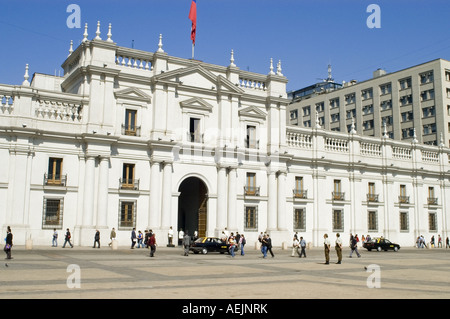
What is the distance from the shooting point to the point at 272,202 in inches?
1686

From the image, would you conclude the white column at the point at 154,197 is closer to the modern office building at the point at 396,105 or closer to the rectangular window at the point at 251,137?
the rectangular window at the point at 251,137

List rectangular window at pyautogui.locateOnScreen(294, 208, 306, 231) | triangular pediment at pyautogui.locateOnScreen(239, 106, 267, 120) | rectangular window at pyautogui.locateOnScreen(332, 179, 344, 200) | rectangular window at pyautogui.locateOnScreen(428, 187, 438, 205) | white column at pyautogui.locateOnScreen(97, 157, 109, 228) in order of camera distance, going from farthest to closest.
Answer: rectangular window at pyautogui.locateOnScreen(428, 187, 438, 205)
rectangular window at pyautogui.locateOnScreen(332, 179, 344, 200)
rectangular window at pyautogui.locateOnScreen(294, 208, 306, 231)
triangular pediment at pyautogui.locateOnScreen(239, 106, 267, 120)
white column at pyautogui.locateOnScreen(97, 157, 109, 228)

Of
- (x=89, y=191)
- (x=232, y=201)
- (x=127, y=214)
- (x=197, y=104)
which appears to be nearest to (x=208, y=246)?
(x=127, y=214)

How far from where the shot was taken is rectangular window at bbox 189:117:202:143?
133ft

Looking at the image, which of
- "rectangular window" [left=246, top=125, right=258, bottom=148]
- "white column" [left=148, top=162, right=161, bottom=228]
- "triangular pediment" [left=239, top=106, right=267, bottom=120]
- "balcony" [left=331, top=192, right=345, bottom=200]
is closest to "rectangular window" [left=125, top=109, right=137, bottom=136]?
"white column" [left=148, top=162, right=161, bottom=228]

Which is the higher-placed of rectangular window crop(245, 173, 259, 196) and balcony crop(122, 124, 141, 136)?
balcony crop(122, 124, 141, 136)

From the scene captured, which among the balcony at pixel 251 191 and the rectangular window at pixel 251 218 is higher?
the balcony at pixel 251 191

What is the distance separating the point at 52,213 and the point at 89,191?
9.87ft

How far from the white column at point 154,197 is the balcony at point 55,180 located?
665cm

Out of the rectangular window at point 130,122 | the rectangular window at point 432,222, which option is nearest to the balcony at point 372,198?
the rectangular window at point 432,222

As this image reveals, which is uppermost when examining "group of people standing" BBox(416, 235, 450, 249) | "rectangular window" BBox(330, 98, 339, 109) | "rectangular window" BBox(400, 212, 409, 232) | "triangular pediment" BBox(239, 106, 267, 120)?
"rectangular window" BBox(330, 98, 339, 109)

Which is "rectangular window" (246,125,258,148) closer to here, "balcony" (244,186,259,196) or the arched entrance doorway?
"balcony" (244,186,259,196)

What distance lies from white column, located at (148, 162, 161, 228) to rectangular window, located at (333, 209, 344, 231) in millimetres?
18942

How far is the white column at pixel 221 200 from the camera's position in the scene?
4000 centimetres
